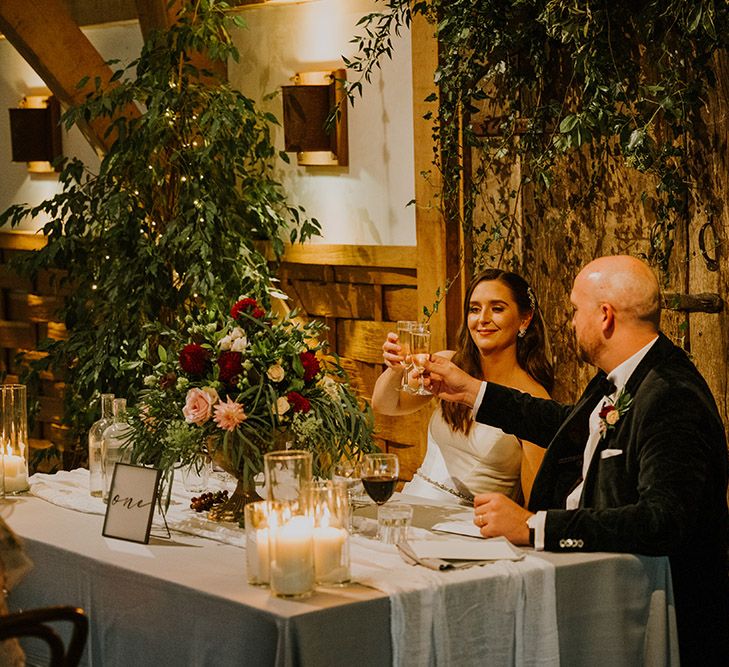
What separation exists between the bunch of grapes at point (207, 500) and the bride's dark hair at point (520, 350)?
88 cm

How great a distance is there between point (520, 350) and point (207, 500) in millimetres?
1153

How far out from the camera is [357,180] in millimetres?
5250

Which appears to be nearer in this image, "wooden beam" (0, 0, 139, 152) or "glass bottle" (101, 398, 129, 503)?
"glass bottle" (101, 398, 129, 503)

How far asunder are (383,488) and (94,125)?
3100 mm

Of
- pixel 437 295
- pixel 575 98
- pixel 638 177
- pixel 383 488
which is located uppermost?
pixel 575 98

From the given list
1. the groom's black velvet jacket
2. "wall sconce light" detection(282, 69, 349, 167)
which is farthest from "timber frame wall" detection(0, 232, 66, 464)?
the groom's black velvet jacket

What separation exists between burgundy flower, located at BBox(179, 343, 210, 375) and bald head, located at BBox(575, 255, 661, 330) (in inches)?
36.3

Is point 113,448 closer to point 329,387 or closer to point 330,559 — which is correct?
point 329,387

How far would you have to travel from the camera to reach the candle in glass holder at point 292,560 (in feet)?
8.58

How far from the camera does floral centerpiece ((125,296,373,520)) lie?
3125mm

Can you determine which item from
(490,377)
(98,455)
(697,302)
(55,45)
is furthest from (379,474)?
(55,45)

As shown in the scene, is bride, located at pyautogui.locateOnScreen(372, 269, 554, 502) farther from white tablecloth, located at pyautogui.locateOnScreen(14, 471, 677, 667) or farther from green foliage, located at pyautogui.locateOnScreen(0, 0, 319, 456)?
green foliage, located at pyautogui.locateOnScreen(0, 0, 319, 456)

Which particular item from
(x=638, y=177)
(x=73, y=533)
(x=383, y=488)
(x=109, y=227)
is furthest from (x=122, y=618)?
(x=109, y=227)

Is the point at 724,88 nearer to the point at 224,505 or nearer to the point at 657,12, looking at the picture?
the point at 657,12
